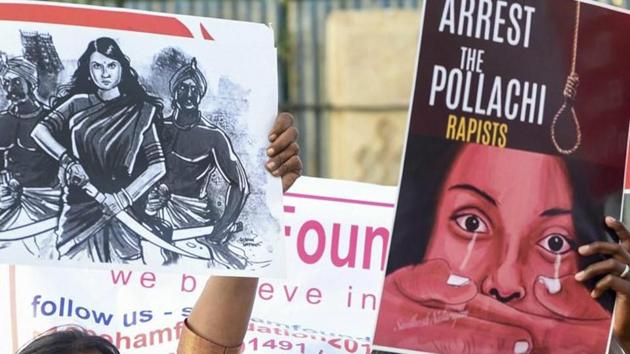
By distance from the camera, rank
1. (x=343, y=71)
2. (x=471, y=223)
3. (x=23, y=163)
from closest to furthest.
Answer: (x=23, y=163) < (x=471, y=223) < (x=343, y=71)

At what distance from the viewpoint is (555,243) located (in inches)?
124

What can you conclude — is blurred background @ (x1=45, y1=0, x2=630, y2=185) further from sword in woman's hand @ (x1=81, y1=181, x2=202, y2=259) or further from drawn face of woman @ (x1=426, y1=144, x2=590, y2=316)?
sword in woman's hand @ (x1=81, y1=181, x2=202, y2=259)

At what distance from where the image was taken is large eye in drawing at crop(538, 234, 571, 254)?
314cm

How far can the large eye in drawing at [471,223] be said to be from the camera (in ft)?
10.2

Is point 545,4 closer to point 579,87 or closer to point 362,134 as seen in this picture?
point 579,87

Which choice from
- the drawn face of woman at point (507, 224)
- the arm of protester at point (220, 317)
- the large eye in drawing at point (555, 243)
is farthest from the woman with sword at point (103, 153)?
the large eye in drawing at point (555, 243)

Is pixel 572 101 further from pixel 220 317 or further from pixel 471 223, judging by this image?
pixel 220 317

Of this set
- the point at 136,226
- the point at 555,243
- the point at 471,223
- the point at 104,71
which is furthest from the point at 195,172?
the point at 555,243

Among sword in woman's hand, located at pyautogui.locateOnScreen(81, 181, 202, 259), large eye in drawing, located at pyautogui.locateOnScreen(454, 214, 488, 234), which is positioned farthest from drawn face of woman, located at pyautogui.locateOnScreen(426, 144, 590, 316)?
sword in woman's hand, located at pyautogui.locateOnScreen(81, 181, 202, 259)

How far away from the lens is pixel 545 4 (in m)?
3.15

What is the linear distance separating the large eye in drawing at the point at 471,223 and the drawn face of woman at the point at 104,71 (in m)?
0.70

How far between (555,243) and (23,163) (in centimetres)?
102

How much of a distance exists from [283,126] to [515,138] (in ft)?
1.47

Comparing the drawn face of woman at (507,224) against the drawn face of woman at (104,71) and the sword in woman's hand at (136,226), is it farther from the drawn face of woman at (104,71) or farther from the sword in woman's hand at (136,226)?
the drawn face of woman at (104,71)
